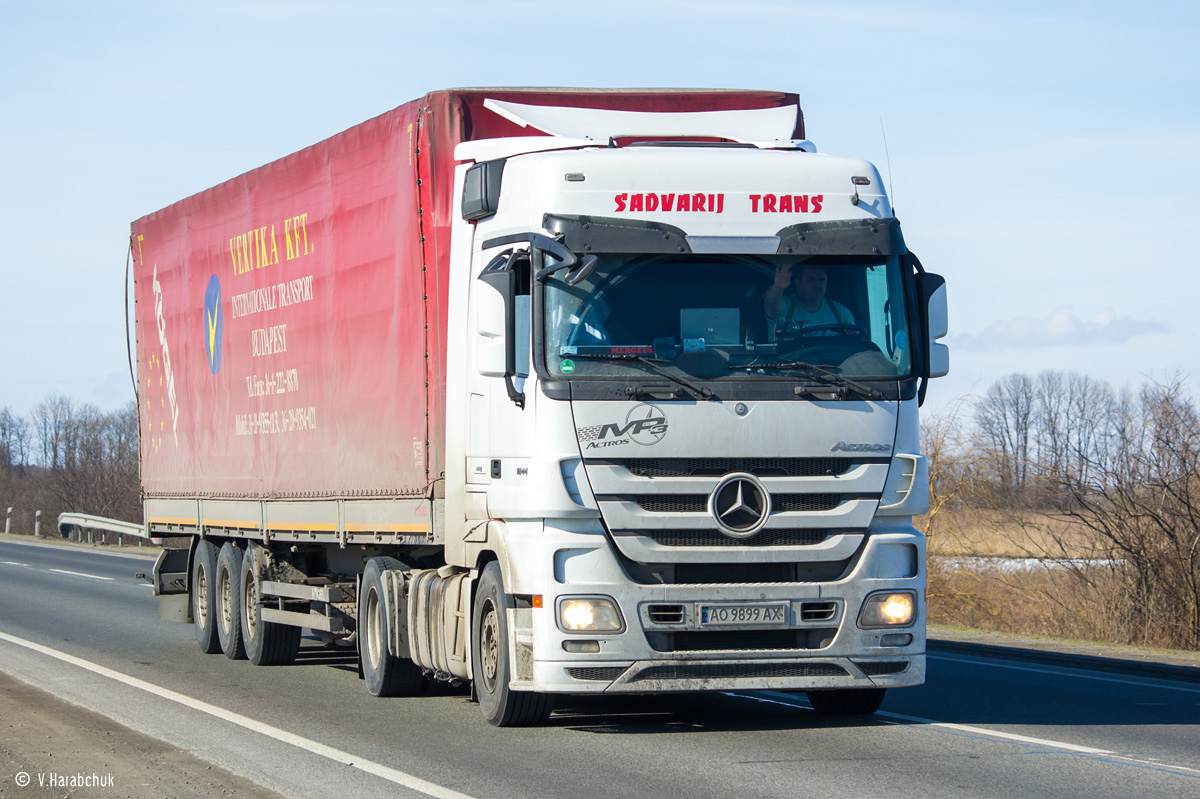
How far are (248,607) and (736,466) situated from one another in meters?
7.46

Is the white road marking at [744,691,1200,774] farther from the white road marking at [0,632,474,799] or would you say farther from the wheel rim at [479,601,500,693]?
the white road marking at [0,632,474,799]

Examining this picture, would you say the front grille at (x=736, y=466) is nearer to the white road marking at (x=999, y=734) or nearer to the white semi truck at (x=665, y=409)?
the white semi truck at (x=665, y=409)

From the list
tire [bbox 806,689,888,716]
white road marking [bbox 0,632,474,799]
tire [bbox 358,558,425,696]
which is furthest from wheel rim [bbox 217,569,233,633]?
tire [bbox 806,689,888,716]

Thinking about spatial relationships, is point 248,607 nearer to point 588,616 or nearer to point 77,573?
point 588,616

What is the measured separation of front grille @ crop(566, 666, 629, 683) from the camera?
827 centimetres

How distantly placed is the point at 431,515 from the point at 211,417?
559 cm

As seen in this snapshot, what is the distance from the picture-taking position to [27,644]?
51.1 feet

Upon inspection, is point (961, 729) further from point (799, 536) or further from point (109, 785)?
point (109, 785)

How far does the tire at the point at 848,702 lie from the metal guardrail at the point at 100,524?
33.2 ft

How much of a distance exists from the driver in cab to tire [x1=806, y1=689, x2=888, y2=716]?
2.59 m

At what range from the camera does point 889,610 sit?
859cm

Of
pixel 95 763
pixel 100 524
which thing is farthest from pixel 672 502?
pixel 100 524

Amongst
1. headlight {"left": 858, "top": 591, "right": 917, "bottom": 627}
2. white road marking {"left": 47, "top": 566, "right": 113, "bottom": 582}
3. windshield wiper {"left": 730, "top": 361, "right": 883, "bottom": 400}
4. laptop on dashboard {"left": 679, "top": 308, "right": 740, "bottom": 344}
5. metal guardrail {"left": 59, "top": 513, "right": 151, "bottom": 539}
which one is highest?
laptop on dashboard {"left": 679, "top": 308, "right": 740, "bottom": 344}

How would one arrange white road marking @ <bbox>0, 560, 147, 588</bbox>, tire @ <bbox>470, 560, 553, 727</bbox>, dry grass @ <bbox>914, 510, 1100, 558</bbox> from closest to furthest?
tire @ <bbox>470, 560, 553, 727</bbox>
dry grass @ <bbox>914, 510, 1100, 558</bbox>
white road marking @ <bbox>0, 560, 147, 588</bbox>
